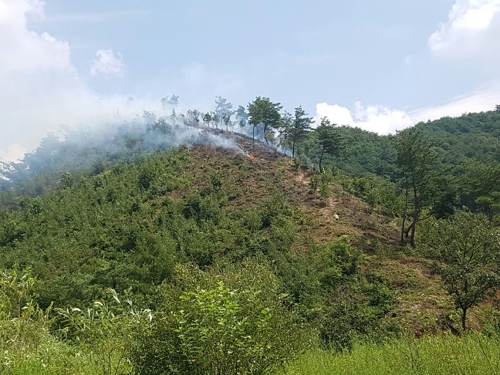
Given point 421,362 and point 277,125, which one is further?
point 277,125

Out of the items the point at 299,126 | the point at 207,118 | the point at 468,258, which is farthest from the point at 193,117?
the point at 468,258

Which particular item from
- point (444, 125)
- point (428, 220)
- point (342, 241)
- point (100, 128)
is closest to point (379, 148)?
point (444, 125)

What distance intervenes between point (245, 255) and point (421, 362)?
53.2ft

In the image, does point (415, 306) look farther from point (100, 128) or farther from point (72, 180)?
point (100, 128)

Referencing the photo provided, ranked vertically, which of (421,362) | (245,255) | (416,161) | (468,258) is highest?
(416,161)

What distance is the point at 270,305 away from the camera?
4.63 m

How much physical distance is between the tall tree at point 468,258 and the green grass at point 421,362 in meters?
2.77

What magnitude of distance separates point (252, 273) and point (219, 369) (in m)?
1.44

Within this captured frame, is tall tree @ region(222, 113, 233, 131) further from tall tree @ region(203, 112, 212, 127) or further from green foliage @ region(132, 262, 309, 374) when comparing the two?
green foliage @ region(132, 262, 309, 374)

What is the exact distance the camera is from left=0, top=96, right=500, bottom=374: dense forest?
4270mm

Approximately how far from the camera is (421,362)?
486cm

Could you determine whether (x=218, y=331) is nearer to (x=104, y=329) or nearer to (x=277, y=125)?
(x=104, y=329)

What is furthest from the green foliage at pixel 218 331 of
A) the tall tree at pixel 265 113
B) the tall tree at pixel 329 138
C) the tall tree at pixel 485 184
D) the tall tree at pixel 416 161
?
the tall tree at pixel 265 113

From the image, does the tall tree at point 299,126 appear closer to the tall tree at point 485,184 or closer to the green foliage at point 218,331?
the tall tree at point 485,184
